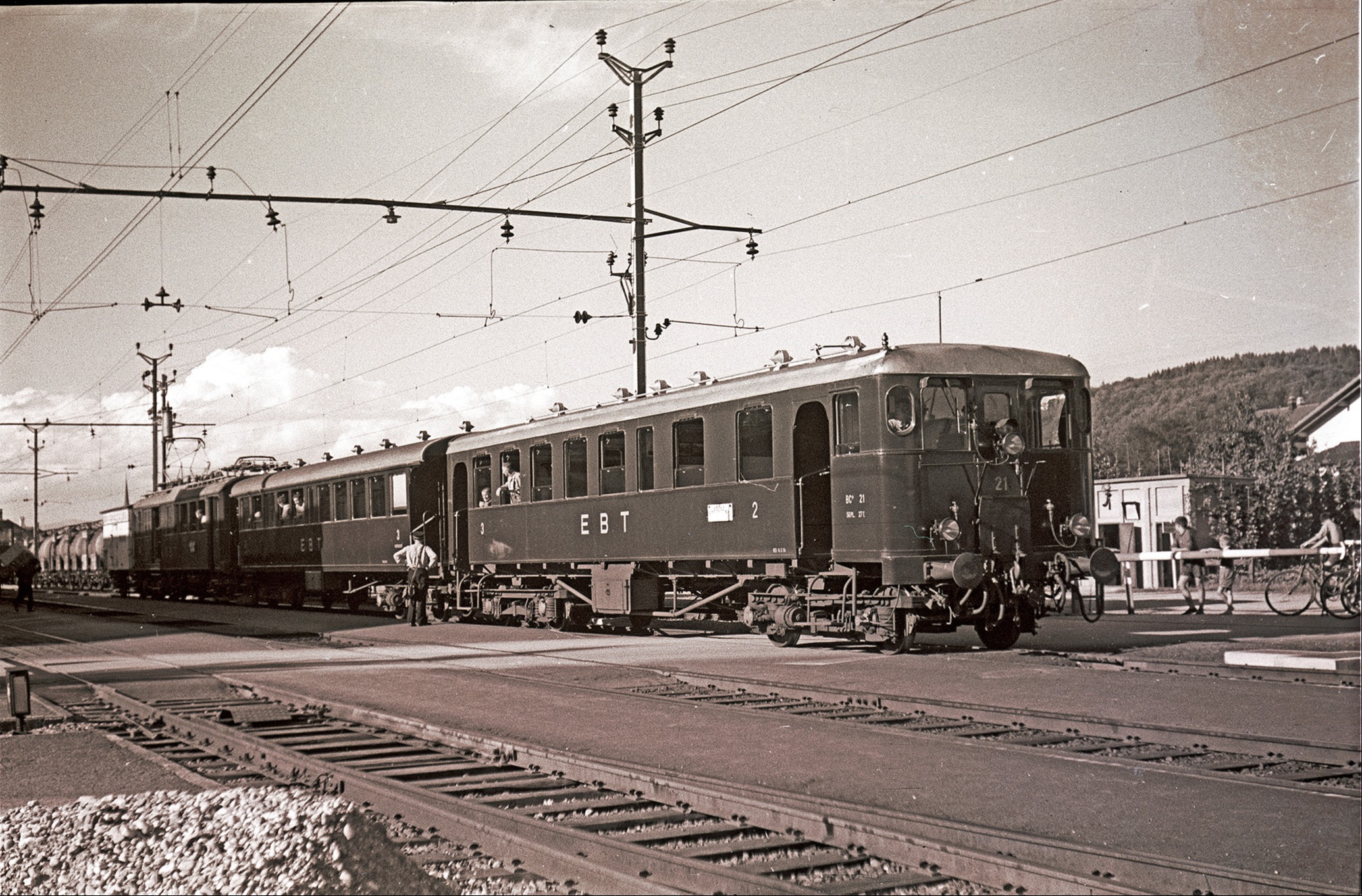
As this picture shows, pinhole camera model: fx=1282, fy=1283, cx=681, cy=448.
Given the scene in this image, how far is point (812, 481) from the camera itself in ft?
51.1

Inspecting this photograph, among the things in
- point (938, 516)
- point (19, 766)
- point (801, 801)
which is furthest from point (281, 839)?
point (938, 516)

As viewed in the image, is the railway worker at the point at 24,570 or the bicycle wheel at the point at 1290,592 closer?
the bicycle wheel at the point at 1290,592

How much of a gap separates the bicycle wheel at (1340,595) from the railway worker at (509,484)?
41.3 feet

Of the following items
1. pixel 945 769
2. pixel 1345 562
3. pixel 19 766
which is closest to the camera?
pixel 945 769

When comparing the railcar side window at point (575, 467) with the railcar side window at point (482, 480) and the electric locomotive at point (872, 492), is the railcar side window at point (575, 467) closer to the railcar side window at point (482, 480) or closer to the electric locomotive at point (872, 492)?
the electric locomotive at point (872, 492)

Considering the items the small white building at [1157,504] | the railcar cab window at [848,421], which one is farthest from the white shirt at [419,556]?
the small white building at [1157,504]

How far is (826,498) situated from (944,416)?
1.86 metres

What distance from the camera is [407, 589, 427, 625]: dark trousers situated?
938 inches

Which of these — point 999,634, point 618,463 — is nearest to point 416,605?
point 618,463

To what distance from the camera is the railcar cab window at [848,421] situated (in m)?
14.7

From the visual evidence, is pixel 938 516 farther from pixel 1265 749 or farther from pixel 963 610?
pixel 1265 749

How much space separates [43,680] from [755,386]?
9.41 meters

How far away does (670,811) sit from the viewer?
700 cm

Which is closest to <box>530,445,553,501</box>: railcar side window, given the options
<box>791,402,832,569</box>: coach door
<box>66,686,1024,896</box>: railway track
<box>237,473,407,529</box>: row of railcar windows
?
<box>237,473,407,529</box>: row of railcar windows
